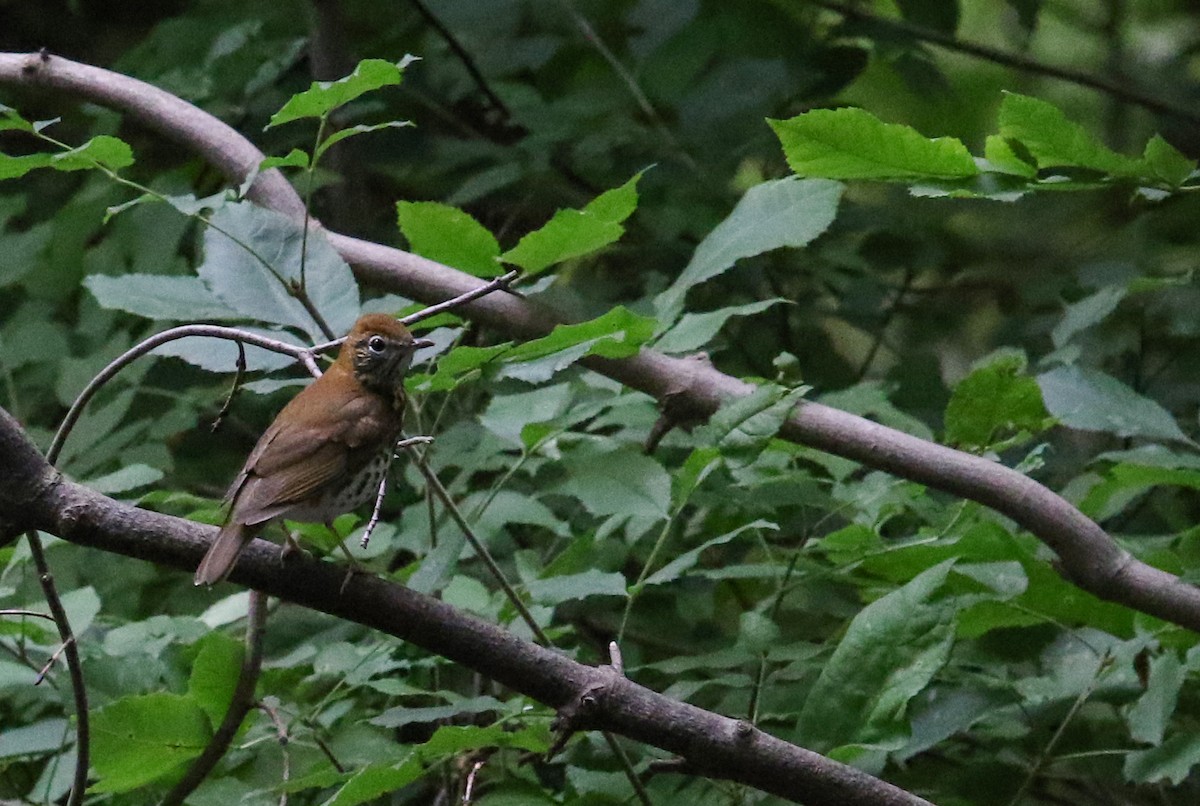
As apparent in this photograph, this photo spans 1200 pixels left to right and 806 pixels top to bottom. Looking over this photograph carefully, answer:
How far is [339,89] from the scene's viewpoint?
1419 millimetres

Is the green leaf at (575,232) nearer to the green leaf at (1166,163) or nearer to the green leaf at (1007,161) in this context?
the green leaf at (1007,161)

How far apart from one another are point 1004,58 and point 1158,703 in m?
2.00

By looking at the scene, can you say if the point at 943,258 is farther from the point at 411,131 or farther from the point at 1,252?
the point at 1,252

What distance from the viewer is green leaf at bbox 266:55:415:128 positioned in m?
1.40

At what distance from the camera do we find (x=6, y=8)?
147 inches

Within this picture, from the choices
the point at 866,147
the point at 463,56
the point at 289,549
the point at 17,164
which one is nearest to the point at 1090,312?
the point at 866,147

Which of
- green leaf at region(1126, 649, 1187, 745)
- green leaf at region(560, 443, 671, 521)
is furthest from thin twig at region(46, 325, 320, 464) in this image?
green leaf at region(1126, 649, 1187, 745)

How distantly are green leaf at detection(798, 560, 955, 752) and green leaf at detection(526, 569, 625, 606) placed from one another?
269 mm

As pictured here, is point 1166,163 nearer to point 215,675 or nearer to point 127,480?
point 215,675

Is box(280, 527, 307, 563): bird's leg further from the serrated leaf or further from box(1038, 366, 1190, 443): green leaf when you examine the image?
box(1038, 366, 1190, 443): green leaf

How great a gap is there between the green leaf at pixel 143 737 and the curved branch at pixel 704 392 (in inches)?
24.7

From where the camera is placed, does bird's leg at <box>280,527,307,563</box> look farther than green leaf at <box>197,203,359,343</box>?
No

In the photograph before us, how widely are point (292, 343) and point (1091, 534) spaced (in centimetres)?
103

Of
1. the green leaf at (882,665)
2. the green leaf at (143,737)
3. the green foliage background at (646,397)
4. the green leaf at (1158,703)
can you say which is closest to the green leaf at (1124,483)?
the green foliage background at (646,397)
